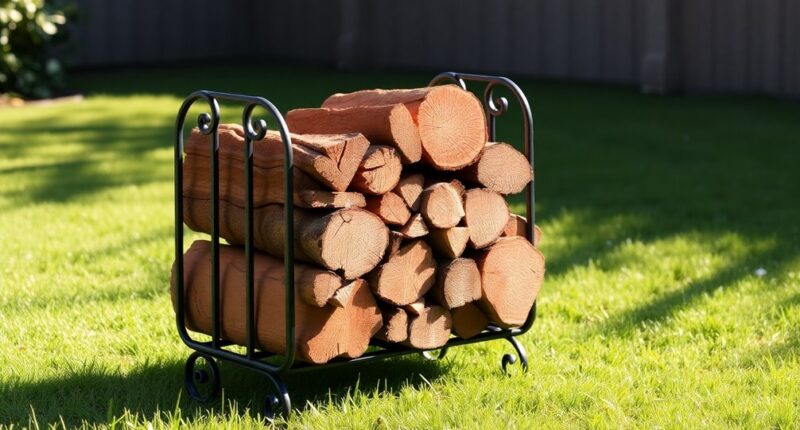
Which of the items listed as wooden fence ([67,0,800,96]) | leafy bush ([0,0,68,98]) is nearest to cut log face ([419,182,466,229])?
wooden fence ([67,0,800,96])

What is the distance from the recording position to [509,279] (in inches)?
150

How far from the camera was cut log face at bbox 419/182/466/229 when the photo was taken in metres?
3.57

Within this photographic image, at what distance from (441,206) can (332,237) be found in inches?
14.7

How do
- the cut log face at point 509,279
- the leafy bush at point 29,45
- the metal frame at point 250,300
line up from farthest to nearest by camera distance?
the leafy bush at point 29,45 → the cut log face at point 509,279 → the metal frame at point 250,300

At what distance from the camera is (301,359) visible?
3.49 meters

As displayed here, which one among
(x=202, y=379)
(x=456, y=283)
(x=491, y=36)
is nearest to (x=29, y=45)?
(x=491, y=36)

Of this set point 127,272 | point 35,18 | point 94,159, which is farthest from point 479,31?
point 127,272

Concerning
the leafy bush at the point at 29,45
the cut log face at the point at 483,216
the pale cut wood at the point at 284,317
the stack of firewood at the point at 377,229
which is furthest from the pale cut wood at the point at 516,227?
the leafy bush at the point at 29,45

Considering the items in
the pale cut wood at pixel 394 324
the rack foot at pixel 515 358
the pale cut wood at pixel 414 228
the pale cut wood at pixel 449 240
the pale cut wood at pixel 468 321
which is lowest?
the rack foot at pixel 515 358

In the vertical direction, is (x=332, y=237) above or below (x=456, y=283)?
above

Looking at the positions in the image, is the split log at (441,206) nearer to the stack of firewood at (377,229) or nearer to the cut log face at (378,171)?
the stack of firewood at (377,229)

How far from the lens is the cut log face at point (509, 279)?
12.3 feet

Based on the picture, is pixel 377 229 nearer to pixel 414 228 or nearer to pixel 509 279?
pixel 414 228

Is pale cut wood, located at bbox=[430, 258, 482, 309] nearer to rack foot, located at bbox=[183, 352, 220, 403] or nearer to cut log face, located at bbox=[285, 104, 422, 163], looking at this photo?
cut log face, located at bbox=[285, 104, 422, 163]
